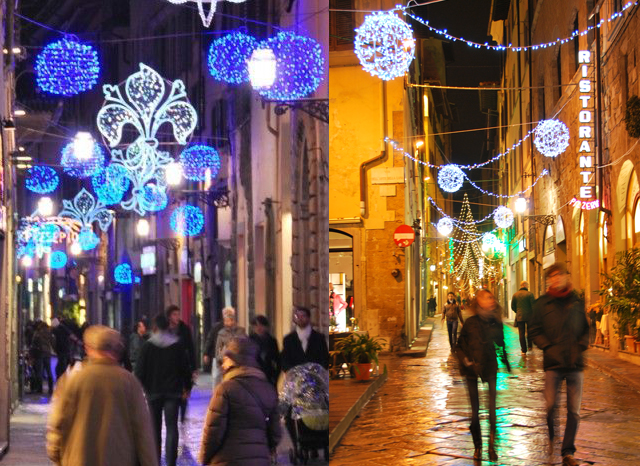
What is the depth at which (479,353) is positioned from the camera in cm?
829

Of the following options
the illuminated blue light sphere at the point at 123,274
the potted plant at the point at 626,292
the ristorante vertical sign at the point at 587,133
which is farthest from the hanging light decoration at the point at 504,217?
the illuminated blue light sphere at the point at 123,274

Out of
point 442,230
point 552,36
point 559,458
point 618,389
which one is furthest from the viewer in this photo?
point 442,230

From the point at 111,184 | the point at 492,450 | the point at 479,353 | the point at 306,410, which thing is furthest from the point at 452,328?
the point at 111,184

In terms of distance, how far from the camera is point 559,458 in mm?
7941

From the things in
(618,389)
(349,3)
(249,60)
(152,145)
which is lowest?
(618,389)

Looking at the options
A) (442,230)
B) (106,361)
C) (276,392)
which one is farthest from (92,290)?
(442,230)

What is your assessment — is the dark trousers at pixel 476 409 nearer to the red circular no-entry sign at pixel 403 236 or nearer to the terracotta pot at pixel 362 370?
the terracotta pot at pixel 362 370

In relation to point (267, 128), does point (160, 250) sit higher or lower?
lower

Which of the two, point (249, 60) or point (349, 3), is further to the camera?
point (349, 3)

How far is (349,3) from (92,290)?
16582 mm

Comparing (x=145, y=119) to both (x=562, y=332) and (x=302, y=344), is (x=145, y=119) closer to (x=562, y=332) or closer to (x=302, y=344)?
(x=302, y=344)

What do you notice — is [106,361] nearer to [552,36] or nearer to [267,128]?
[267,128]

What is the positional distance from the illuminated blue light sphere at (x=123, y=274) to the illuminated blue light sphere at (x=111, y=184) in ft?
1.06

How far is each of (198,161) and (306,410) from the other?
1.43 meters
